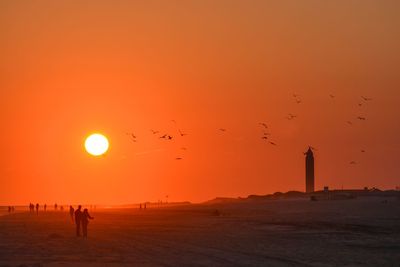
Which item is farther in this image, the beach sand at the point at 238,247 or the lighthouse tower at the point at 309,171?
the lighthouse tower at the point at 309,171

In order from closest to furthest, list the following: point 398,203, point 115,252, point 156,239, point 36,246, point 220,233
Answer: point 115,252 < point 36,246 < point 156,239 < point 220,233 < point 398,203

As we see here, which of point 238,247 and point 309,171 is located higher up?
point 309,171

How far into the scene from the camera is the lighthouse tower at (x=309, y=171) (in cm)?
10425

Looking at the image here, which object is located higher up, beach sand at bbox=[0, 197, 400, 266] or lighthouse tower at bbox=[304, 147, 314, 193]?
lighthouse tower at bbox=[304, 147, 314, 193]

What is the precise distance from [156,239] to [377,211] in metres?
18.8

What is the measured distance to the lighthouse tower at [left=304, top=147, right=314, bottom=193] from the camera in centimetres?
10425

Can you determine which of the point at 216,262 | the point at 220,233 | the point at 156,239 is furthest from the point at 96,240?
the point at 216,262

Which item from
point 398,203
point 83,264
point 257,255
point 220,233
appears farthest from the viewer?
point 398,203

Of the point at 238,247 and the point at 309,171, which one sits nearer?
the point at 238,247

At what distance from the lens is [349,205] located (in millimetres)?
53719

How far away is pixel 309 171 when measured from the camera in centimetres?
10519

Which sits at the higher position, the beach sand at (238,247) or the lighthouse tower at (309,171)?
the lighthouse tower at (309,171)

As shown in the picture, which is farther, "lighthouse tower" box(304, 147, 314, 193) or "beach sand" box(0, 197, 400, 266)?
"lighthouse tower" box(304, 147, 314, 193)

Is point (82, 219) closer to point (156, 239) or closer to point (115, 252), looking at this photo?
point (156, 239)
